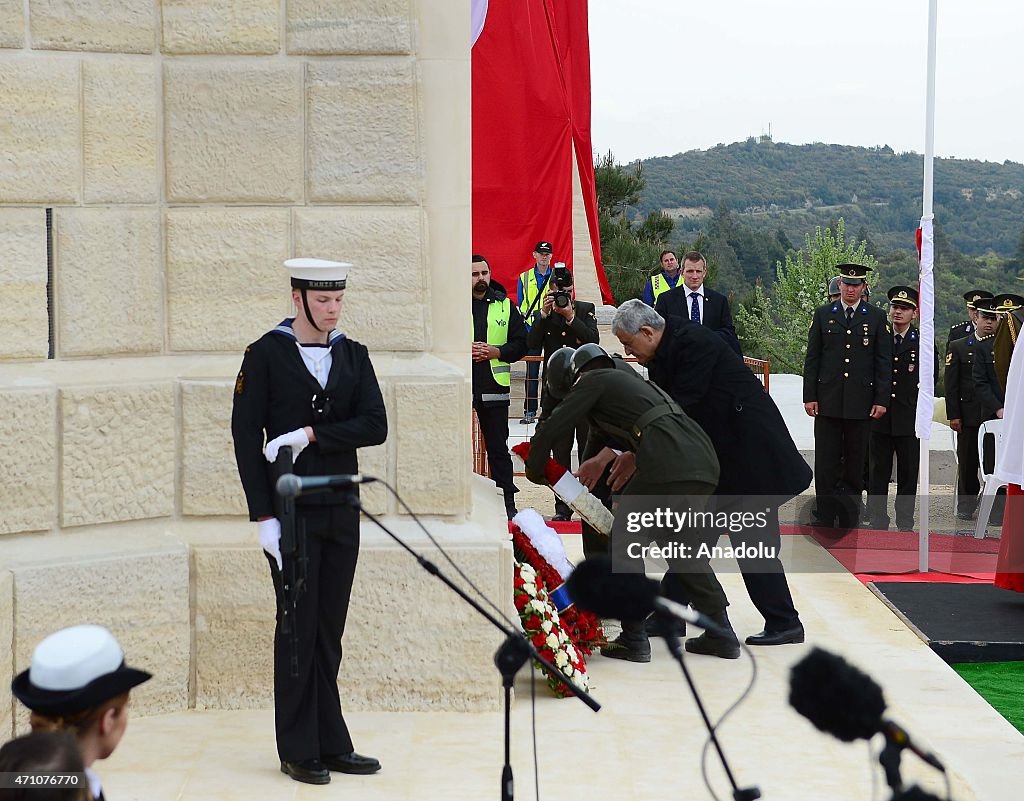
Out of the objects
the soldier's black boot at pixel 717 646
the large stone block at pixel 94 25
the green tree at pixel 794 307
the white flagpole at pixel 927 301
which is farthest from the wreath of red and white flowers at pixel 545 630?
the green tree at pixel 794 307

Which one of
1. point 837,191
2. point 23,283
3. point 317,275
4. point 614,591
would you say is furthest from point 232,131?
point 837,191

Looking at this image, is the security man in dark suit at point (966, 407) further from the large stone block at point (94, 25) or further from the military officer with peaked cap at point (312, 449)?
the large stone block at point (94, 25)

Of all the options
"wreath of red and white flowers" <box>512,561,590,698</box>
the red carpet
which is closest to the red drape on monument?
the red carpet

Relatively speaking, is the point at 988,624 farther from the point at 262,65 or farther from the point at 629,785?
the point at 262,65

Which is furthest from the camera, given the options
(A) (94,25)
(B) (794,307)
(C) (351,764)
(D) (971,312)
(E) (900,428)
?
(B) (794,307)

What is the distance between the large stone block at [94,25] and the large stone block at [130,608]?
6.81 feet

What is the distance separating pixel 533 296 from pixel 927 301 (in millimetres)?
6671

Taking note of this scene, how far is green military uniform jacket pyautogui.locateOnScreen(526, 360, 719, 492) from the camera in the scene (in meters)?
6.66

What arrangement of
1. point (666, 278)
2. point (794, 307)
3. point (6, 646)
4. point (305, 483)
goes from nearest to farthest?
point (305, 483), point (6, 646), point (666, 278), point (794, 307)

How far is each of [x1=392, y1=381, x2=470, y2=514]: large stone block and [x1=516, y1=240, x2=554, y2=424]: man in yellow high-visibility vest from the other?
633 cm

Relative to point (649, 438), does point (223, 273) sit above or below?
above

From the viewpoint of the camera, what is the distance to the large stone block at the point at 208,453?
5926 mm

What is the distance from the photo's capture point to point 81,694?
2.56 m

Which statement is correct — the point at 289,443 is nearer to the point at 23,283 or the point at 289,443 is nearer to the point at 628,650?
the point at 23,283
